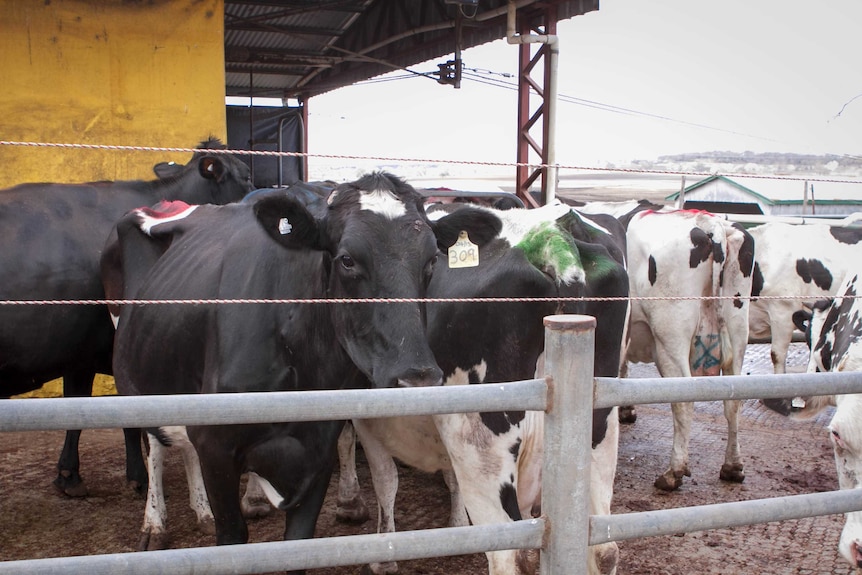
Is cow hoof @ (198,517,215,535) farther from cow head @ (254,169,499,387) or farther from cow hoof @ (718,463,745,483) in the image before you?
cow hoof @ (718,463,745,483)

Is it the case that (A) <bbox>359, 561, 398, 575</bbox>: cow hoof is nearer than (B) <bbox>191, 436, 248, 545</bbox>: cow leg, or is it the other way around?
(B) <bbox>191, 436, 248, 545</bbox>: cow leg

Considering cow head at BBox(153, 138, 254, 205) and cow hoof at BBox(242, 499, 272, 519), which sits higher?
cow head at BBox(153, 138, 254, 205)

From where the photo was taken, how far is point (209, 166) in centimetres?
631

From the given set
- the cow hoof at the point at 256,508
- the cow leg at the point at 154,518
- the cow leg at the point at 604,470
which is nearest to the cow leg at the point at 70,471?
the cow leg at the point at 154,518

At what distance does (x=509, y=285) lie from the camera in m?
3.34

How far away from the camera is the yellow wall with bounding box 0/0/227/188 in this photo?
695 cm

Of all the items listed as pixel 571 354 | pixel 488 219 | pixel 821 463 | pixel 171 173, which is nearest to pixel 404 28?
pixel 171 173

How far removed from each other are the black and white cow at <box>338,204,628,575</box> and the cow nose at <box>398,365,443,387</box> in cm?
61

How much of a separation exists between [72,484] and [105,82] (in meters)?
3.80

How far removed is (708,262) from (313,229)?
352 cm

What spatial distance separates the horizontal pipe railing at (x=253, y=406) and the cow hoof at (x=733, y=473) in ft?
13.3

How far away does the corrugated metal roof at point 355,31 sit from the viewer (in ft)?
35.3

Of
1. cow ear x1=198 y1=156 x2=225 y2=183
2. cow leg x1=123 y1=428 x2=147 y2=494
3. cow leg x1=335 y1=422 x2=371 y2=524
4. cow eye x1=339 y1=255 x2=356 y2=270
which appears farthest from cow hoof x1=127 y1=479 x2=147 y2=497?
cow eye x1=339 y1=255 x2=356 y2=270

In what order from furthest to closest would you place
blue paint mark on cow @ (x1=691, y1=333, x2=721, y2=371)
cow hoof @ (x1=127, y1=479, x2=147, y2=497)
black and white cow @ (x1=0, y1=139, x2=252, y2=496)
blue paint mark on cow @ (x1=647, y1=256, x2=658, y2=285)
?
blue paint mark on cow @ (x1=691, y1=333, x2=721, y2=371) < blue paint mark on cow @ (x1=647, y1=256, x2=658, y2=285) < cow hoof @ (x1=127, y1=479, x2=147, y2=497) < black and white cow @ (x1=0, y1=139, x2=252, y2=496)
